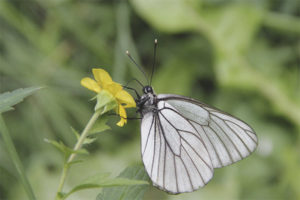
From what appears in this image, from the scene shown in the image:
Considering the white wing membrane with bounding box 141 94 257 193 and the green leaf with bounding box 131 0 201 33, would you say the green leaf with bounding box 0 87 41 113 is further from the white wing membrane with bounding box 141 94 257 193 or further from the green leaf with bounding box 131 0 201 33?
the green leaf with bounding box 131 0 201 33

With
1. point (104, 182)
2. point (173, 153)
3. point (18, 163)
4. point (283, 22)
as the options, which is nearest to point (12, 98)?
point (18, 163)

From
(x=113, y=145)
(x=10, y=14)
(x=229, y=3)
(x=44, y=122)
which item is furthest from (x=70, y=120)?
(x=229, y=3)

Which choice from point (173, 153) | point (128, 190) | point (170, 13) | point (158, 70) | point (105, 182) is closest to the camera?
point (105, 182)

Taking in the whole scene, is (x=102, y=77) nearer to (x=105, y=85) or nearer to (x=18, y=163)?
(x=105, y=85)

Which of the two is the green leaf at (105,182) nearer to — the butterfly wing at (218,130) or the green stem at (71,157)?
the green stem at (71,157)

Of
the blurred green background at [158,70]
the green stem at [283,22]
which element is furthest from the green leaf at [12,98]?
the green stem at [283,22]

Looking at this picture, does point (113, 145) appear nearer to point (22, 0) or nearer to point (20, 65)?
point (20, 65)
